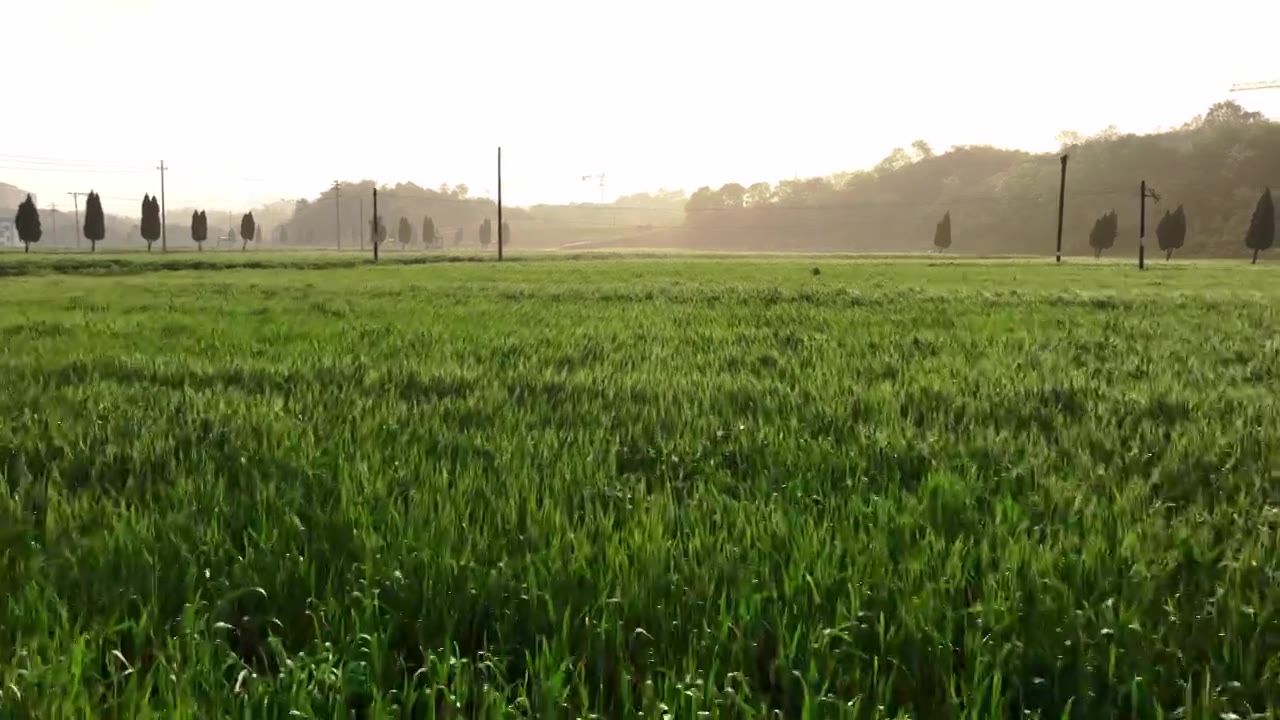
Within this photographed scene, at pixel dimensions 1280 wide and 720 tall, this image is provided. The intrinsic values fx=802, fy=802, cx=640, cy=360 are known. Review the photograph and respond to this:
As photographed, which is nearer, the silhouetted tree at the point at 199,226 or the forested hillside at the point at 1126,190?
the silhouetted tree at the point at 199,226

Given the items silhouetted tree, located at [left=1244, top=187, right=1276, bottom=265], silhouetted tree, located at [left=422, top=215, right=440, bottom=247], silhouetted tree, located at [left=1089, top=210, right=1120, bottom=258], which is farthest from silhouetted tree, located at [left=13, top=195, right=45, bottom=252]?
silhouetted tree, located at [left=1244, top=187, right=1276, bottom=265]

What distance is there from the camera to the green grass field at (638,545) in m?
1.95

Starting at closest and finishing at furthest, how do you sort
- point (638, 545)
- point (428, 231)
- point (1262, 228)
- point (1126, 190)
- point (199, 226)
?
point (638, 545) → point (1262, 228) → point (199, 226) → point (1126, 190) → point (428, 231)

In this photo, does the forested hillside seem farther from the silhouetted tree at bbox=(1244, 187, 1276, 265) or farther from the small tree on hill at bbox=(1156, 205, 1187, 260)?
the silhouetted tree at bbox=(1244, 187, 1276, 265)

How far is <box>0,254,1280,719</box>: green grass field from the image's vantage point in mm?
1953

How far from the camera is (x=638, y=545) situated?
273 cm

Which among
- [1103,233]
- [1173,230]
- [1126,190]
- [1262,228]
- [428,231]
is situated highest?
[1126,190]

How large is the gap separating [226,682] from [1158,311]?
16.5 m

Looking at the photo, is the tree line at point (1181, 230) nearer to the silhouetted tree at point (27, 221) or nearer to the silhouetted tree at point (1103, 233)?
the silhouetted tree at point (1103, 233)

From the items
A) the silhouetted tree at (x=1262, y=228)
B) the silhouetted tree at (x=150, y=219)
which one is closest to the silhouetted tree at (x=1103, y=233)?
the silhouetted tree at (x=1262, y=228)

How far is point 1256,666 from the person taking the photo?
2104 millimetres

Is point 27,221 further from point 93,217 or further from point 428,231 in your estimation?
point 428,231

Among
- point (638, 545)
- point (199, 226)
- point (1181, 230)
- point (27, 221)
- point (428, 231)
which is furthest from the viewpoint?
point (428, 231)

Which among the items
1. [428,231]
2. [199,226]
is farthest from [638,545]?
[428,231]
